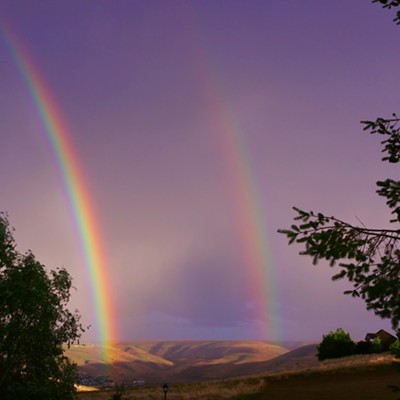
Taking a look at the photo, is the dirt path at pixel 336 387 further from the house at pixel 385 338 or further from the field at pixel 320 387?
the house at pixel 385 338

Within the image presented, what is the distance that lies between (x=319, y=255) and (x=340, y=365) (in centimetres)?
4862

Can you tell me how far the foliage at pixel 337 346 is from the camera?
72438mm

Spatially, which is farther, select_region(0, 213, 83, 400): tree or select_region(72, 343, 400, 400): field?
select_region(72, 343, 400, 400): field

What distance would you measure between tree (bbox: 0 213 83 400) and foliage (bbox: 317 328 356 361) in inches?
2117

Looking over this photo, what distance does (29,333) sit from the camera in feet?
90.2

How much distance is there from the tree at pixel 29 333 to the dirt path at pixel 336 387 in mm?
20175

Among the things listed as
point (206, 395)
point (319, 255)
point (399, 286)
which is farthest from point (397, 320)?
point (206, 395)

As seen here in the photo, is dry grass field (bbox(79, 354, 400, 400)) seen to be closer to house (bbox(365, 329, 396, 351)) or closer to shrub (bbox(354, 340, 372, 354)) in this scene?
shrub (bbox(354, 340, 372, 354))

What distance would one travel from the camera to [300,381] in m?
50.4

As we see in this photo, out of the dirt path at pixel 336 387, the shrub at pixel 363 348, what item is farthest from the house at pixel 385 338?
the dirt path at pixel 336 387

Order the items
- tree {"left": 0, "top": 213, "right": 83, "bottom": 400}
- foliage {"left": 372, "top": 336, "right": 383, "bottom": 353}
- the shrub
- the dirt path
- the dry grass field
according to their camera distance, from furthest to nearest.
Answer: the shrub < foliage {"left": 372, "top": 336, "right": 383, "bottom": 353} < the dry grass field < the dirt path < tree {"left": 0, "top": 213, "right": 83, "bottom": 400}

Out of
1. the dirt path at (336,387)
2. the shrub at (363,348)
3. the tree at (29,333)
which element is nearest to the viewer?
the tree at (29,333)

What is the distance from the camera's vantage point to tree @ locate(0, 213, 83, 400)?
26.5 meters

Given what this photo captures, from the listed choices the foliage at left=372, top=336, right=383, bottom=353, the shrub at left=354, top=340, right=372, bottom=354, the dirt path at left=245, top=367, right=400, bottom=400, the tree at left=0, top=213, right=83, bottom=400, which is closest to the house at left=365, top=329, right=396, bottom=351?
the foliage at left=372, top=336, right=383, bottom=353
